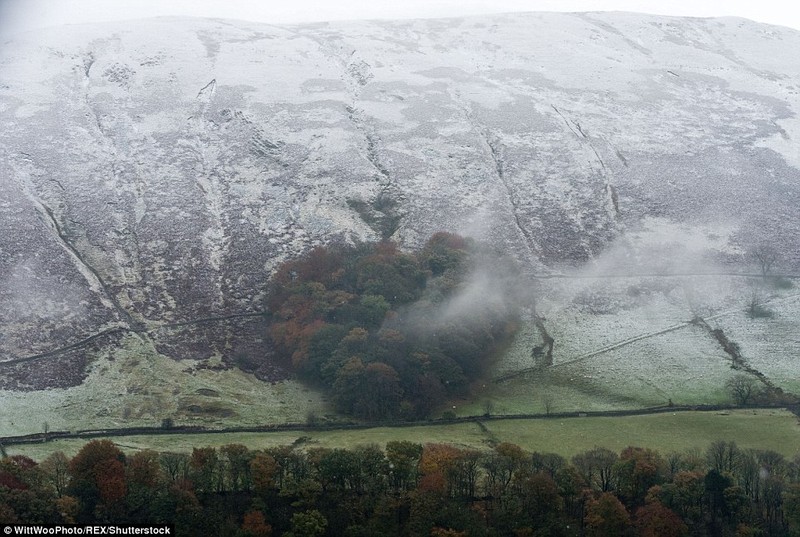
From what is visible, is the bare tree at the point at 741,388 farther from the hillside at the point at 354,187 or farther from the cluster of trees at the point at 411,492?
the cluster of trees at the point at 411,492

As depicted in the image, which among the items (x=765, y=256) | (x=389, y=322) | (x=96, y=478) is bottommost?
(x=389, y=322)

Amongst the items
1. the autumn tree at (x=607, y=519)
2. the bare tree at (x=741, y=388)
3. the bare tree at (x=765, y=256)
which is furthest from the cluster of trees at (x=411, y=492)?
the bare tree at (x=765, y=256)

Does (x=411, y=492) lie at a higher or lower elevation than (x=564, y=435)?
higher

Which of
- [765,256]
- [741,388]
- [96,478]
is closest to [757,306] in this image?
[765,256]

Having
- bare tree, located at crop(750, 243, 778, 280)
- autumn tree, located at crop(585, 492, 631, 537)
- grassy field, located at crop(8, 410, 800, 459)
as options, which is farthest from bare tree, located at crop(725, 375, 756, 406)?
autumn tree, located at crop(585, 492, 631, 537)

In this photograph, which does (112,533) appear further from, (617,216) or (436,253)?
(617,216)

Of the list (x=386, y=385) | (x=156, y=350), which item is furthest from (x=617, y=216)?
(x=156, y=350)

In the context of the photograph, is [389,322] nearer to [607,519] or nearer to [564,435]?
[564,435]

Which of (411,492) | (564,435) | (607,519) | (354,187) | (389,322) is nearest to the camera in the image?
(607,519)
